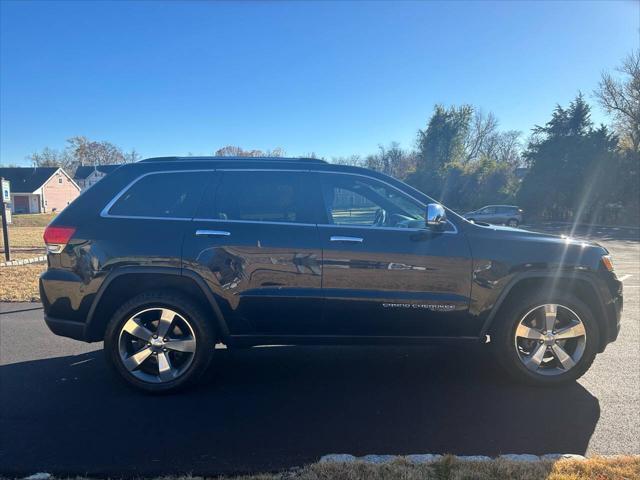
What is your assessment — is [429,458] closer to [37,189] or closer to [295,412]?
[295,412]

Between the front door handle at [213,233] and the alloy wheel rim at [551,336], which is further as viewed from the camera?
the alloy wheel rim at [551,336]

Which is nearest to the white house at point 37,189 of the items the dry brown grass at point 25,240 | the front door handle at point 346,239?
the dry brown grass at point 25,240

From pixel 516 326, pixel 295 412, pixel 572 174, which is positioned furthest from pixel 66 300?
pixel 572 174

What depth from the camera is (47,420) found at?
133 inches

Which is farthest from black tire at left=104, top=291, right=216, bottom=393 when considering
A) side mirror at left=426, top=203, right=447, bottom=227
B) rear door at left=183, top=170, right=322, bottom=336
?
side mirror at left=426, top=203, right=447, bottom=227

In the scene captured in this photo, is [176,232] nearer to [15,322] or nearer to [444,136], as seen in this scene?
[15,322]

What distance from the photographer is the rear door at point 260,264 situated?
12.0 feet

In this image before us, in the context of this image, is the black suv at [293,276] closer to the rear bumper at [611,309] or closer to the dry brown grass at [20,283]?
the rear bumper at [611,309]

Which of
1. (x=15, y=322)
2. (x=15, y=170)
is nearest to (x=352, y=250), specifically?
(x=15, y=322)

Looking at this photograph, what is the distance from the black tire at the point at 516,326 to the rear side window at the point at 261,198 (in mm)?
1932

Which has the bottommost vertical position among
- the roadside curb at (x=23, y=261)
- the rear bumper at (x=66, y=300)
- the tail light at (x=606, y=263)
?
the roadside curb at (x=23, y=261)

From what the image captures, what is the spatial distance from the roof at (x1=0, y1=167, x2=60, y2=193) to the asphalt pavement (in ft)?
203

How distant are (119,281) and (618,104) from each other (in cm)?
4599

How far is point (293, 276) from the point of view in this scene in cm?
369
